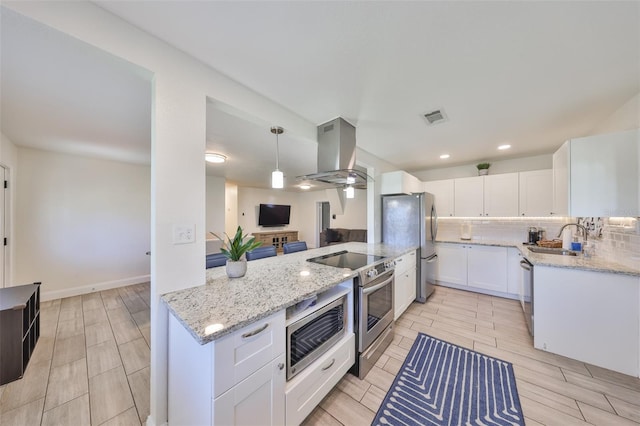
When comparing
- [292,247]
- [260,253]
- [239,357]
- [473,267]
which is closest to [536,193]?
[473,267]

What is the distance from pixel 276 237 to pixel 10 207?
5783 millimetres

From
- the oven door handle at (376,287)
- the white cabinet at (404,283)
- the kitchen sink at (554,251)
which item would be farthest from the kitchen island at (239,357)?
the kitchen sink at (554,251)

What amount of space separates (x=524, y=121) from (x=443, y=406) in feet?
9.47

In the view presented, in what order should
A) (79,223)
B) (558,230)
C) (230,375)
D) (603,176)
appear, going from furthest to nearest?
(79,223) → (558,230) → (603,176) → (230,375)

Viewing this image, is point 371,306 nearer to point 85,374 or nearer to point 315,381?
point 315,381

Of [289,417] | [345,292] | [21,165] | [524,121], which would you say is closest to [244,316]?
[289,417]

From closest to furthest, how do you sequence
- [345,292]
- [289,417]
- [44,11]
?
[44,11] < [289,417] < [345,292]

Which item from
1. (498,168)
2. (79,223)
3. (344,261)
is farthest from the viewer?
(498,168)

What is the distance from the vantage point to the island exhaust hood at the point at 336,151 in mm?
2285

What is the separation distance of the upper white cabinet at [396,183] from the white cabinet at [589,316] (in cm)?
183

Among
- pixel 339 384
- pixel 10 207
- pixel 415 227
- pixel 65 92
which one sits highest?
pixel 65 92

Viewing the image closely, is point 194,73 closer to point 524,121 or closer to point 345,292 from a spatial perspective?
point 345,292

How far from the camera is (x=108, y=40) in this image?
1.09 meters

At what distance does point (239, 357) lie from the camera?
0.99m
